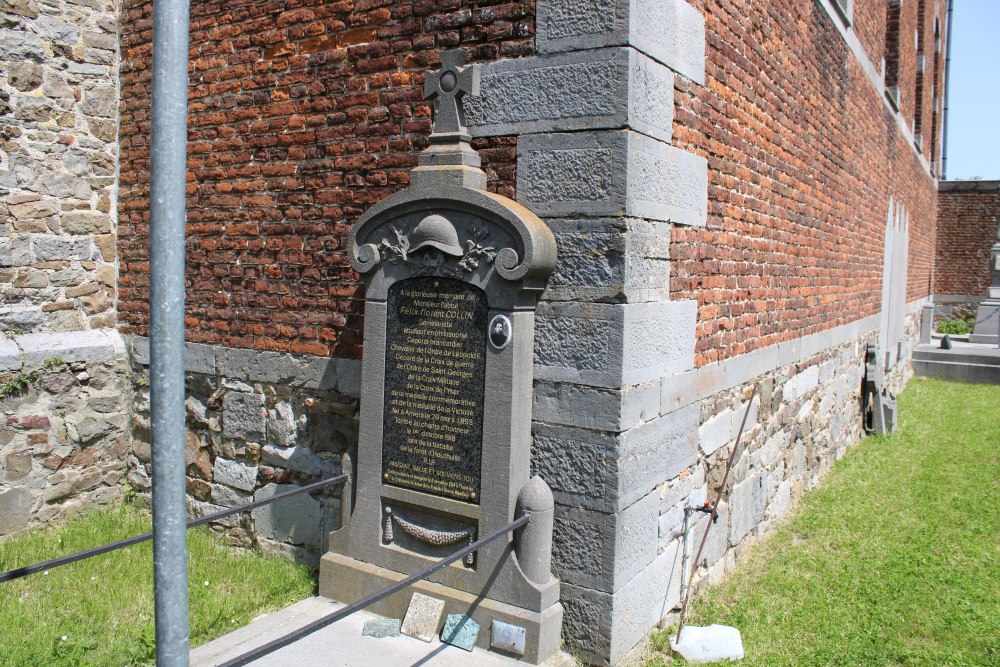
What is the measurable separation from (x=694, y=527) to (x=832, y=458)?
4.46 m

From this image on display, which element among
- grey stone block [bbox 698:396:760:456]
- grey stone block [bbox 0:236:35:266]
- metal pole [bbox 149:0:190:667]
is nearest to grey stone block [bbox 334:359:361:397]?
grey stone block [bbox 698:396:760:456]

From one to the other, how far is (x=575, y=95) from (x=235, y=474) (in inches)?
134

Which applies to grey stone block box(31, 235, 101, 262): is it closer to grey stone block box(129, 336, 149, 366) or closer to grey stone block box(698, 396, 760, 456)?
grey stone block box(129, 336, 149, 366)

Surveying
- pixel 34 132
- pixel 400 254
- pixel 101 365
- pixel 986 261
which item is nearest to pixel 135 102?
pixel 34 132

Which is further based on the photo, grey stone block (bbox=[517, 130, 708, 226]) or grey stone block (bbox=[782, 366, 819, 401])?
grey stone block (bbox=[782, 366, 819, 401])

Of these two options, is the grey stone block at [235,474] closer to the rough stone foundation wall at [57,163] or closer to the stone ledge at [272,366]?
the stone ledge at [272,366]

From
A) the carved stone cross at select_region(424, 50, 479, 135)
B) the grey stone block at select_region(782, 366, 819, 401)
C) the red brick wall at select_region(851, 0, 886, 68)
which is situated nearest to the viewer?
the carved stone cross at select_region(424, 50, 479, 135)

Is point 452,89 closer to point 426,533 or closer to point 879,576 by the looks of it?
point 426,533

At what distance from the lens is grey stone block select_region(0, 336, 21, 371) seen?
17.4 ft

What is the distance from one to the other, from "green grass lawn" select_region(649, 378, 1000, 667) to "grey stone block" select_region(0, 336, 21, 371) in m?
4.43

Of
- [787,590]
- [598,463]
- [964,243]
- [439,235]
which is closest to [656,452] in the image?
[598,463]

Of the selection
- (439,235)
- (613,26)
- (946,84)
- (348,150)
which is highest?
(946,84)

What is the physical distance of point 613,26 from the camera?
3670mm

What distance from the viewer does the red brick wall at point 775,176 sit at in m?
4.68
